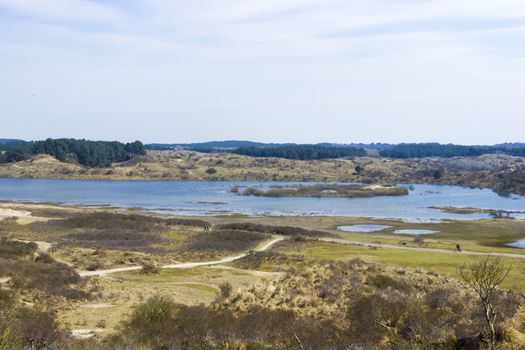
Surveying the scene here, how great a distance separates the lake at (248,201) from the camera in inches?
4643

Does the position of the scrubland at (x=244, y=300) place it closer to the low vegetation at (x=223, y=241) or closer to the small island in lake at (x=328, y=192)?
the low vegetation at (x=223, y=241)

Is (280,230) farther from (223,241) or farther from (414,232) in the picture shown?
(414,232)

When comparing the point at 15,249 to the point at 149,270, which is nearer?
the point at 149,270

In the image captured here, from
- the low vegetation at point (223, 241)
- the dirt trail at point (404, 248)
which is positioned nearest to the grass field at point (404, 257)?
the dirt trail at point (404, 248)

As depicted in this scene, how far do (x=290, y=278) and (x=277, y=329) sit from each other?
1248cm

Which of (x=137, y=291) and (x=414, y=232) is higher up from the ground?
(x=137, y=291)

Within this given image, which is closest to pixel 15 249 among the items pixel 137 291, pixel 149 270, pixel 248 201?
pixel 149 270

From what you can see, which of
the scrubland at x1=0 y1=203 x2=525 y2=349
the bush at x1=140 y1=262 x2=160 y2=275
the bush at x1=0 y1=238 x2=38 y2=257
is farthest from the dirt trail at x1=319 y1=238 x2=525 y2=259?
the bush at x1=0 y1=238 x2=38 y2=257

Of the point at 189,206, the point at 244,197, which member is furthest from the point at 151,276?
the point at 244,197

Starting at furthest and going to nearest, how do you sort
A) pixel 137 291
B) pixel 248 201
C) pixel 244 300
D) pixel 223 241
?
1. pixel 248 201
2. pixel 223 241
3. pixel 137 291
4. pixel 244 300

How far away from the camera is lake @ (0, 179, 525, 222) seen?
11794 centimetres

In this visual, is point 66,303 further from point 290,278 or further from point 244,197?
point 244,197

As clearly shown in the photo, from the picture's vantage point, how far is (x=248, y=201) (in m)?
141

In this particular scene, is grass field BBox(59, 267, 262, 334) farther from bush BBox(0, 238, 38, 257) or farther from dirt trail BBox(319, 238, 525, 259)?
dirt trail BBox(319, 238, 525, 259)
